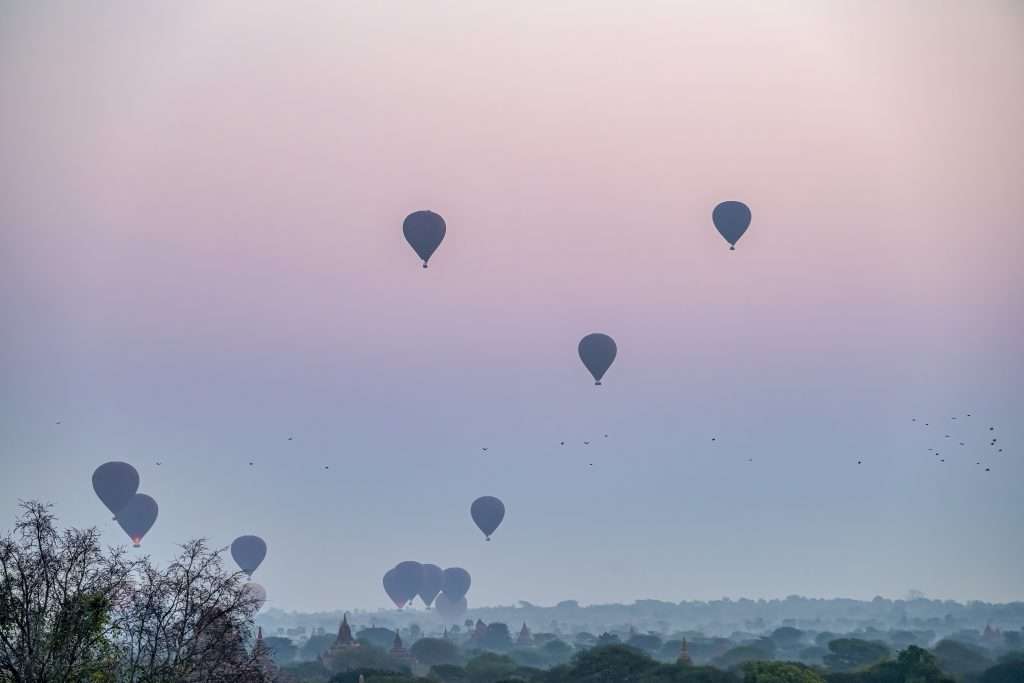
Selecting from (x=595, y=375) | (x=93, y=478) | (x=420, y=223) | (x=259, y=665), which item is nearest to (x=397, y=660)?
(x=93, y=478)

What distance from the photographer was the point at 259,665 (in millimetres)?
36062

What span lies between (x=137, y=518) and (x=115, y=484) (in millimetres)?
13893

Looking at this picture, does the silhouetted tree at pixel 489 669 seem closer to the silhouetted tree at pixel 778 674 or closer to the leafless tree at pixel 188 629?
the silhouetted tree at pixel 778 674

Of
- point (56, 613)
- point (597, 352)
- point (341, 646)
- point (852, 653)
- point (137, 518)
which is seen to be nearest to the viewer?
point (56, 613)

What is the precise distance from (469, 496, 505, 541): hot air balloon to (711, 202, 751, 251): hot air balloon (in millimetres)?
71610

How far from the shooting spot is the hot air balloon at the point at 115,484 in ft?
438

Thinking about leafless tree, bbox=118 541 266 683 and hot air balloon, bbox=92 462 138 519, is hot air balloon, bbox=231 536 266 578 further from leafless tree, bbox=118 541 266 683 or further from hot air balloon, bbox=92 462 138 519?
leafless tree, bbox=118 541 266 683

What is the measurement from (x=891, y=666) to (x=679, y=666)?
19151 mm

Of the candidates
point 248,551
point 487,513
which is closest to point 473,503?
point 487,513

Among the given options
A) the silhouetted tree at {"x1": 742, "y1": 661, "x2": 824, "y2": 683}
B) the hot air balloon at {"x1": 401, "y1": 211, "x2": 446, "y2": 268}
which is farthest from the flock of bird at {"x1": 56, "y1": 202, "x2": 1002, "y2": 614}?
the silhouetted tree at {"x1": 742, "y1": 661, "x2": 824, "y2": 683}

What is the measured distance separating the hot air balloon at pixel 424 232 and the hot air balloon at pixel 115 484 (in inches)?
2014

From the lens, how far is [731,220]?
103125mm

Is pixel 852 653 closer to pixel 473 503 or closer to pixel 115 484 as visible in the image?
pixel 473 503

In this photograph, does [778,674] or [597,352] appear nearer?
[778,674]
